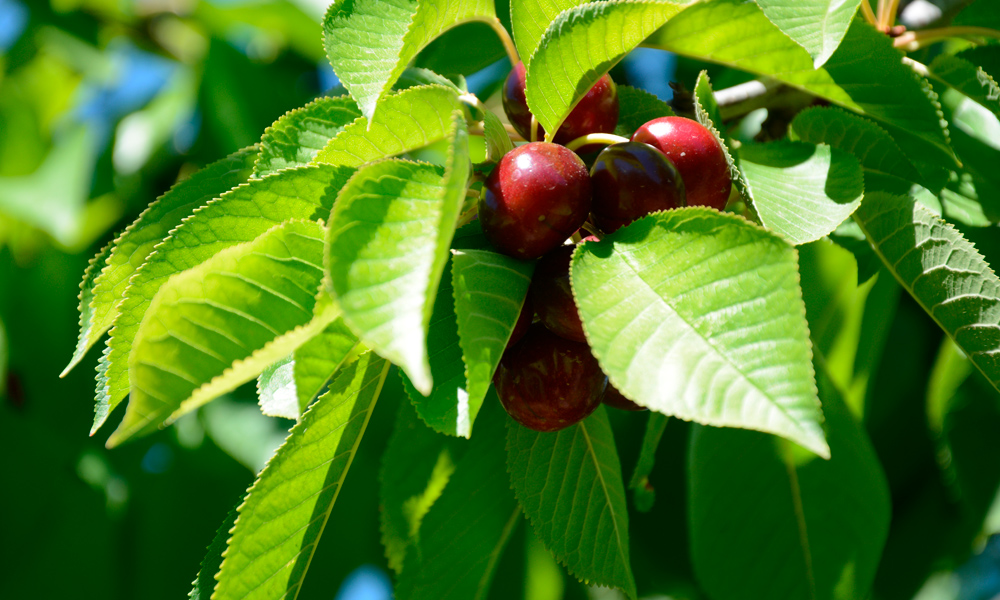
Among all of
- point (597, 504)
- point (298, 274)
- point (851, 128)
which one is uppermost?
point (298, 274)

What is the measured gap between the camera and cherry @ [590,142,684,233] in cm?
64

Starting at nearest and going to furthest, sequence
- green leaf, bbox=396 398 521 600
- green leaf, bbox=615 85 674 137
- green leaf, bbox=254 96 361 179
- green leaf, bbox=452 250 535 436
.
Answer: green leaf, bbox=452 250 535 436, green leaf, bbox=254 96 361 179, green leaf, bbox=615 85 674 137, green leaf, bbox=396 398 521 600

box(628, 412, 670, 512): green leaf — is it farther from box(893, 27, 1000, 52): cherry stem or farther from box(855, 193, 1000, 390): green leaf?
box(893, 27, 1000, 52): cherry stem

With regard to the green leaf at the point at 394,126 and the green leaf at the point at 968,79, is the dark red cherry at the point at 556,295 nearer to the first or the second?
the green leaf at the point at 394,126

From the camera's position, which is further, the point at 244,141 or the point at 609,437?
the point at 244,141

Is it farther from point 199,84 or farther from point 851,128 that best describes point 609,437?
point 199,84

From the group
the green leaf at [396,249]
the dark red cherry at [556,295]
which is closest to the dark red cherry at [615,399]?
the dark red cherry at [556,295]

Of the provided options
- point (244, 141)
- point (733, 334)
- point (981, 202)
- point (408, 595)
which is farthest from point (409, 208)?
point (244, 141)

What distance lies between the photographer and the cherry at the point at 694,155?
2.33 ft

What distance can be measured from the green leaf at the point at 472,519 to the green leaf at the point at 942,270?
1.67 feet

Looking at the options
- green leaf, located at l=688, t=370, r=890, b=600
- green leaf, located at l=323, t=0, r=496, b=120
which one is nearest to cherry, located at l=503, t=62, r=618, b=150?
green leaf, located at l=323, t=0, r=496, b=120

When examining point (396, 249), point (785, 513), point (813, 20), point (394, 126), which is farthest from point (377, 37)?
point (785, 513)

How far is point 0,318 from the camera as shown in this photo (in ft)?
6.26

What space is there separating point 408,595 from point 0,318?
1559mm
